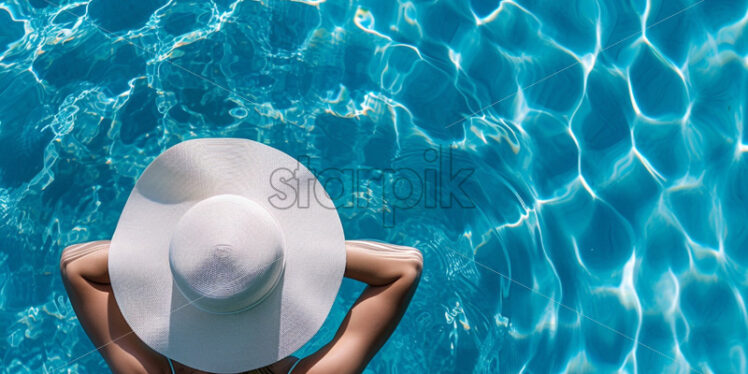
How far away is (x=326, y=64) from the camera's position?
3.33 meters

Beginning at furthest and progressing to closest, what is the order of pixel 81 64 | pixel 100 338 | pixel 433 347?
1. pixel 81 64
2. pixel 433 347
3. pixel 100 338

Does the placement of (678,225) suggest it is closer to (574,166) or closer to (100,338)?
(574,166)

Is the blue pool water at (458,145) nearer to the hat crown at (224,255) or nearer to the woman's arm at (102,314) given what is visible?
the woman's arm at (102,314)

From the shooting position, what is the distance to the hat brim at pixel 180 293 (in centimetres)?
201

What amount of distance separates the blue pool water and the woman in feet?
2.41

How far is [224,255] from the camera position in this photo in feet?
5.73

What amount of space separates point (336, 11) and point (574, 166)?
155 centimetres

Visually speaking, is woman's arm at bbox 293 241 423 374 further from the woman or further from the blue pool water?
the blue pool water

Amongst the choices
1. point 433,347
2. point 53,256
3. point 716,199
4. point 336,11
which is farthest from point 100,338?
point 716,199

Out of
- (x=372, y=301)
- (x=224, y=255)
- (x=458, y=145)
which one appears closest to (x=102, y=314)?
(x=224, y=255)

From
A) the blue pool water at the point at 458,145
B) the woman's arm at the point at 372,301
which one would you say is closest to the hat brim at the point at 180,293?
the woman's arm at the point at 372,301

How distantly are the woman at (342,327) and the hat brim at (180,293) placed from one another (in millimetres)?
219

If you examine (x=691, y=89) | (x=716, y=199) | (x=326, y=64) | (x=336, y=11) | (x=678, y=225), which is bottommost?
(x=326, y=64)

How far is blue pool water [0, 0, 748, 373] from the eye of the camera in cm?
310
